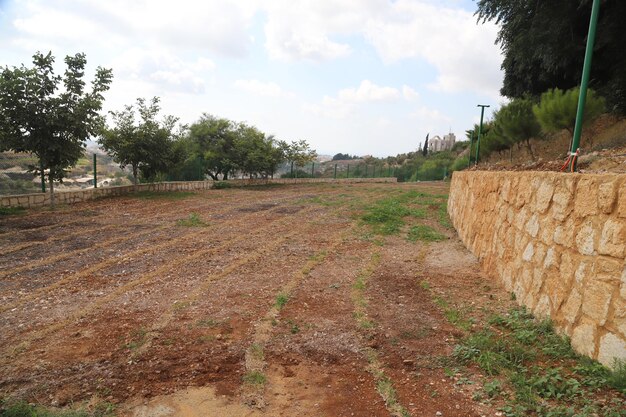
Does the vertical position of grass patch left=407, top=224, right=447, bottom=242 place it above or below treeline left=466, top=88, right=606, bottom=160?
below

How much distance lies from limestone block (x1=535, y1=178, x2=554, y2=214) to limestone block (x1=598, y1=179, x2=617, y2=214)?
36.7 inches

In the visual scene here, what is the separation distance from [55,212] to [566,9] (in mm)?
17592

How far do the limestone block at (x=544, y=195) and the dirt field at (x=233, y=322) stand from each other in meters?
1.22

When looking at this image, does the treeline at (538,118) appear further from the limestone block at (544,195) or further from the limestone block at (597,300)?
the limestone block at (597,300)

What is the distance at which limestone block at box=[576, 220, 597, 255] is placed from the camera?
3229 millimetres

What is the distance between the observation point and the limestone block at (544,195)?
417 cm

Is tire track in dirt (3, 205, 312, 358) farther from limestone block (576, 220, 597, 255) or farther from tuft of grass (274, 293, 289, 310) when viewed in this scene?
limestone block (576, 220, 597, 255)

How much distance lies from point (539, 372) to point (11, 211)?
41.5ft

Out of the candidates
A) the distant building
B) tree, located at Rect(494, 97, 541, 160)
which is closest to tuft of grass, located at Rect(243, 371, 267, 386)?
tree, located at Rect(494, 97, 541, 160)

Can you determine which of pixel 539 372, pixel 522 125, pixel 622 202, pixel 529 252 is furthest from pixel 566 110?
pixel 539 372

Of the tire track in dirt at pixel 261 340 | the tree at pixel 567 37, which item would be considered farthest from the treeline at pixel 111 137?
the tree at pixel 567 37

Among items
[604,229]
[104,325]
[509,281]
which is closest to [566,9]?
[509,281]

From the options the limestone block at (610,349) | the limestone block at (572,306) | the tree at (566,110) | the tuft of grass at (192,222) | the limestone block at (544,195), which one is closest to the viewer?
the limestone block at (610,349)

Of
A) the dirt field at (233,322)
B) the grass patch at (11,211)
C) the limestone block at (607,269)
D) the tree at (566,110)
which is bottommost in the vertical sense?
the dirt field at (233,322)
